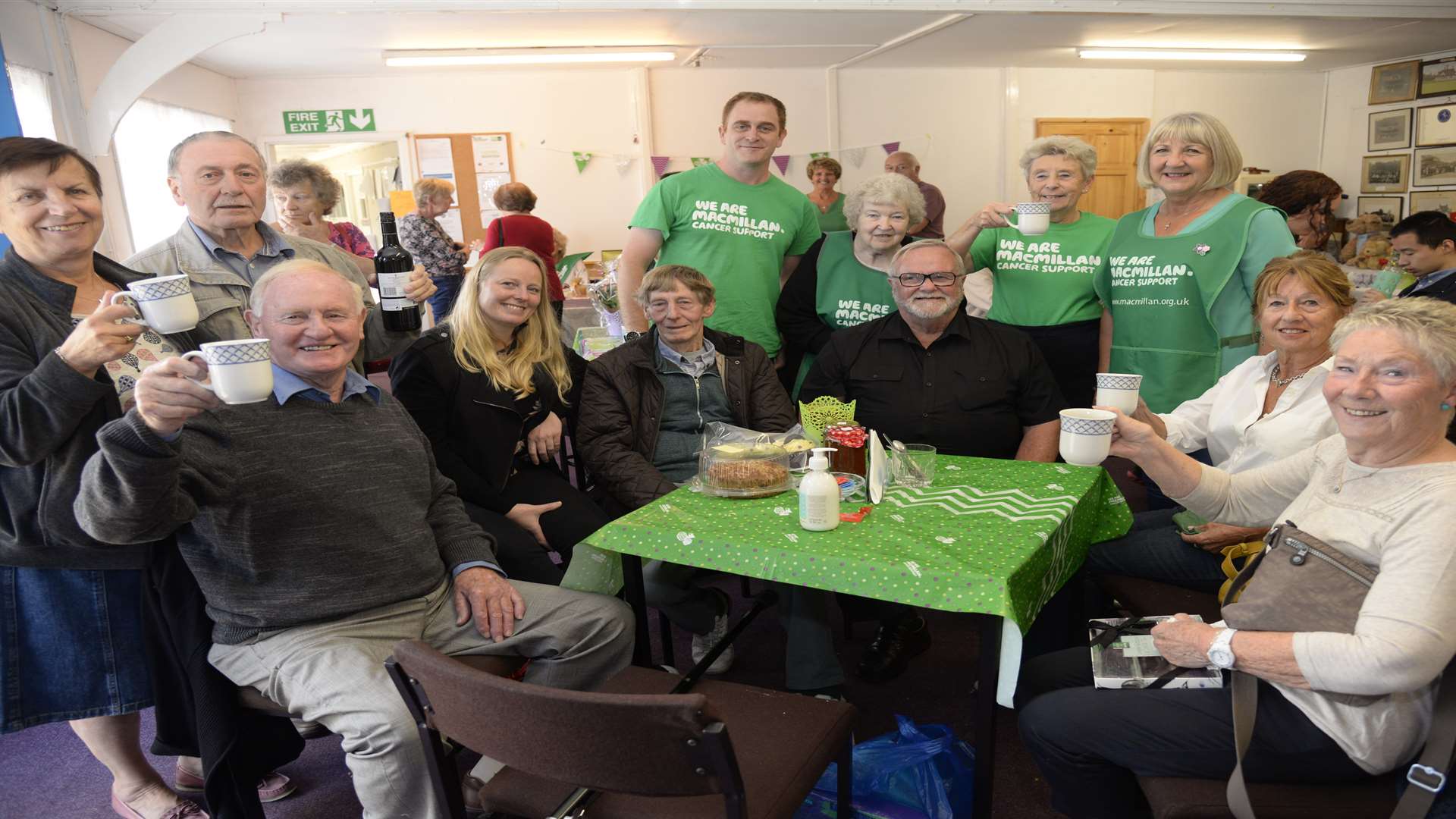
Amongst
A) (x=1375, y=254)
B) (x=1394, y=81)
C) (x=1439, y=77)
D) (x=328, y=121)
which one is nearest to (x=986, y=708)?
(x=1375, y=254)

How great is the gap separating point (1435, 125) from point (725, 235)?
30.4ft

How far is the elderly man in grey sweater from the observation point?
148 cm

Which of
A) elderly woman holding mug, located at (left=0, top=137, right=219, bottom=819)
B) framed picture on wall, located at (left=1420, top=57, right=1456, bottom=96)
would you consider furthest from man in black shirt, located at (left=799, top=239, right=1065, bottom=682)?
framed picture on wall, located at (left=1420, top=57, right=1456, bottom=96)

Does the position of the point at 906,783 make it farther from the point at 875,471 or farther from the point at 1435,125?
the point at 1435,125

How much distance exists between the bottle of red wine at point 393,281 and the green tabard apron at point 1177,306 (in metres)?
2.20

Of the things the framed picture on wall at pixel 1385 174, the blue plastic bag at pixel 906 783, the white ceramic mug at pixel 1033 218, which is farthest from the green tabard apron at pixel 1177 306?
the framed picture on wall at pixel 1385 174

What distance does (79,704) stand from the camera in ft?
6.05

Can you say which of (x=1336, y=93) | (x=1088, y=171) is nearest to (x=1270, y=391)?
(x=1088, y=171)

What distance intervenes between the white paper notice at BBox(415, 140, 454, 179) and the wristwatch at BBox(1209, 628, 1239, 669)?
7906 millimetres

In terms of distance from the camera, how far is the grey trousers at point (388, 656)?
155cm

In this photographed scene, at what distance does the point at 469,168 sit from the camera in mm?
8203

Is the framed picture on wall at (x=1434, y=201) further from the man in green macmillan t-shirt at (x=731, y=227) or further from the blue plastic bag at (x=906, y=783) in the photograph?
the blue plastic bag at (x=906, y=783)

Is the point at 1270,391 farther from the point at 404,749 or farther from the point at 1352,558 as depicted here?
the point at 404,749

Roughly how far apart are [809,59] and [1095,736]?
25.7 feet
